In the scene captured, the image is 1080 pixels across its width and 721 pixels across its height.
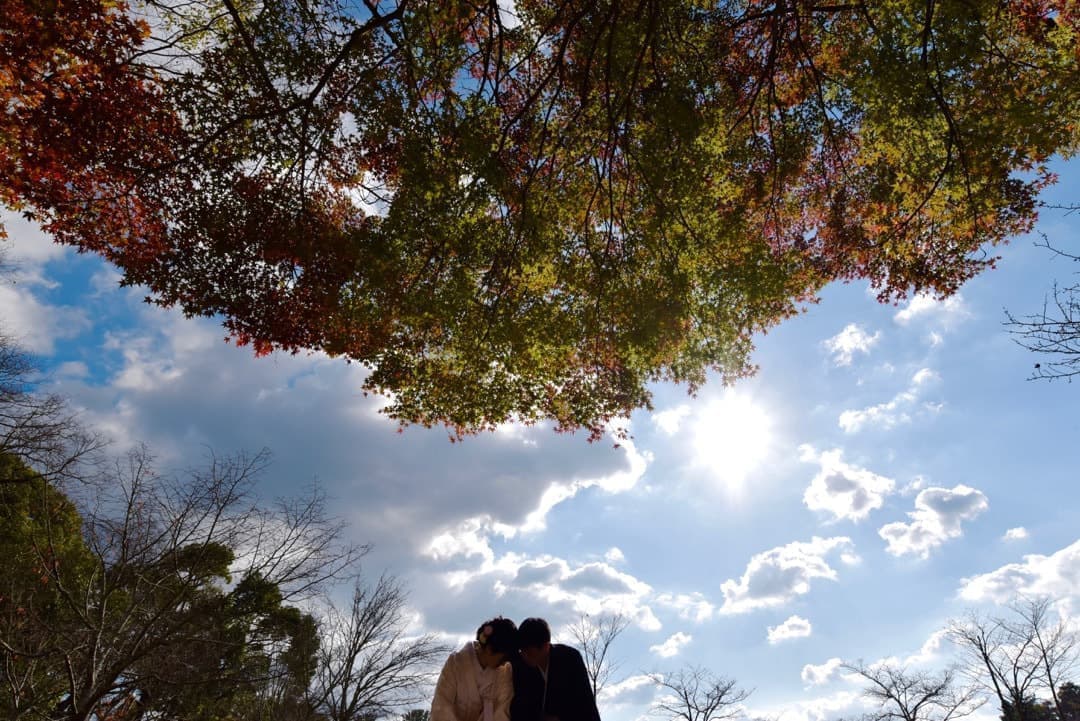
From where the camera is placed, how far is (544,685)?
137 inches

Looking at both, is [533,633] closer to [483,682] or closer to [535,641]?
[535,641]

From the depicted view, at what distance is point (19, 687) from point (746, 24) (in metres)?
14.9

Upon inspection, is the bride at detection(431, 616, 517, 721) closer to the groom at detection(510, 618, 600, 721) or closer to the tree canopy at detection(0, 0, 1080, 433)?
the groom at detection(510, 618, 600, 721)

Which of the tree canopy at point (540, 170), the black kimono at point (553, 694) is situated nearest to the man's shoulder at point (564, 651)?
the black kimono at point (553, 694)

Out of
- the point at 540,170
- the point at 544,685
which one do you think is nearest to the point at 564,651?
the point at 544,685

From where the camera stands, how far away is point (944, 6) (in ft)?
15.9

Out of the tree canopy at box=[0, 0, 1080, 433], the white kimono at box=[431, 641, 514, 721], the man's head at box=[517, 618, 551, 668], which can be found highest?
the tree canopy at box=[0, 0, 1080, 433]

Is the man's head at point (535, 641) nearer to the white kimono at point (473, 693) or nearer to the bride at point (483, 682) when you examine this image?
the bride at point (483, 682)

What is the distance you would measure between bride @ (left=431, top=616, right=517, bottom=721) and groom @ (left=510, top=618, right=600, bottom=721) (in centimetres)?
6

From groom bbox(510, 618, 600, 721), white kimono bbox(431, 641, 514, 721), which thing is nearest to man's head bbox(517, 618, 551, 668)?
groom bbox(510, 618, 600, 721)

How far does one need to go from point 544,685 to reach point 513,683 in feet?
0.62

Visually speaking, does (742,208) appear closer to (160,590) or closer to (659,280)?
(659,280)

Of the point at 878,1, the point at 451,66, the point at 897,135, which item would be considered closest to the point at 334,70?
the point at 451,66

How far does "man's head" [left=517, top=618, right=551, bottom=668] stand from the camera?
3449 millimetres
